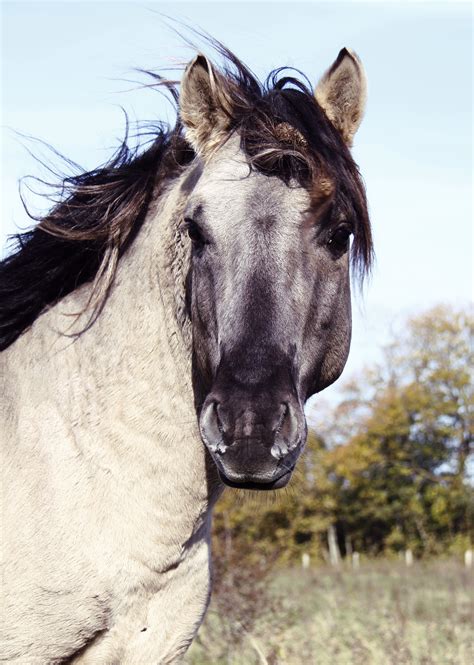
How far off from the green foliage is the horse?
3001 cm

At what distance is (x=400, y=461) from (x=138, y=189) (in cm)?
3693

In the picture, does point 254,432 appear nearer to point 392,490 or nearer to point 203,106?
point 203,106

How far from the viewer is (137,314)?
4102 millimetres

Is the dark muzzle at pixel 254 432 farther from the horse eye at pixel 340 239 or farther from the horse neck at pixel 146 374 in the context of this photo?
the horse eye at pixel 340 239

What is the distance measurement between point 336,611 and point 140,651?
24.9ft

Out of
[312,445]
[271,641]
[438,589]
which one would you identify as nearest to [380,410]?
[438,589]

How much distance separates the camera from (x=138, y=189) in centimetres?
439

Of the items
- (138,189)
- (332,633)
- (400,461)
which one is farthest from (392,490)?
(138,189)

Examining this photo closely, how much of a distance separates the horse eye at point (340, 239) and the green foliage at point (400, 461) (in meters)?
30.2

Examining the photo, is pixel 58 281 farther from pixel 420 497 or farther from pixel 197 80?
pixel 420 497

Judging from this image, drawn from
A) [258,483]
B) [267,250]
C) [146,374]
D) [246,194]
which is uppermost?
[246,194]

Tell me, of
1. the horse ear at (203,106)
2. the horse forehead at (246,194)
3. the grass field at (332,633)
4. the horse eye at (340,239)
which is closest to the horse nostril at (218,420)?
the horse forehead at (246,194)

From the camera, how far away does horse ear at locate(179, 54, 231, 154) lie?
159 inches

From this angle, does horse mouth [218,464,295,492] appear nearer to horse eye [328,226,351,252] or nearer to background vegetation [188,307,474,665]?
horse eye [328,226,351,252]
